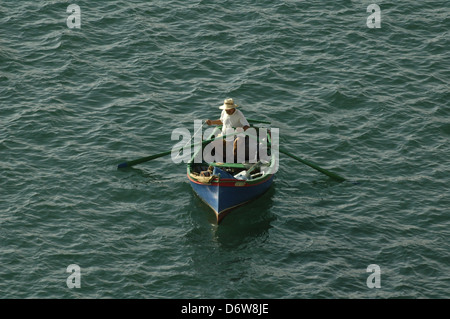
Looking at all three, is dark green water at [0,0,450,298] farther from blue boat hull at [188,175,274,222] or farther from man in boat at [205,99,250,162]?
man in boat at [205,99,250,162]

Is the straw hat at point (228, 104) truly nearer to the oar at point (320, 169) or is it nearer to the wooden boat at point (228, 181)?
the wooden boat at point (228, 181)

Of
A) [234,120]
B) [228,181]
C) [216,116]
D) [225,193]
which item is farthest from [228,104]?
[216,116]

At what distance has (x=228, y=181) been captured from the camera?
99.0 feet

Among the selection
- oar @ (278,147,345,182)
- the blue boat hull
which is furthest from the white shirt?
the blue boat hull

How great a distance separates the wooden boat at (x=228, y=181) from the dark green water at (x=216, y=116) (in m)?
0.58

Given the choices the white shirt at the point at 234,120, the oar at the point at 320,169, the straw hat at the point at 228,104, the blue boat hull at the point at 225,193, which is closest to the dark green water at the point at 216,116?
the oar at the point at 320,169

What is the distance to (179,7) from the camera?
43469 mm

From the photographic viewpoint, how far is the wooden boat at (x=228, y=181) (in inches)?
1190

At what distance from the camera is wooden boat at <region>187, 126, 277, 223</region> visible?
30234mm

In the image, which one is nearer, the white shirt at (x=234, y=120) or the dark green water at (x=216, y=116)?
the dark green water at (x=216, y=116)

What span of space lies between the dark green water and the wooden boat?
58 cm

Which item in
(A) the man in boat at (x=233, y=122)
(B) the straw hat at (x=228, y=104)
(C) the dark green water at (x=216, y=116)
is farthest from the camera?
(A) the man in boat at (x=233, y=122)

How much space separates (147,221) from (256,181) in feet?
12.5
